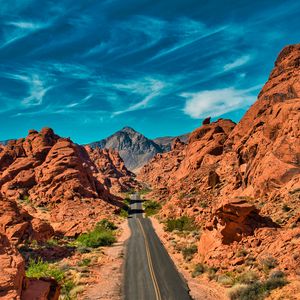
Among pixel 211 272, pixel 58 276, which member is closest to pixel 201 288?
pixel 211 272

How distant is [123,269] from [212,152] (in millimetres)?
48092

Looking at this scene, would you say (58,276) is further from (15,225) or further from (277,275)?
(277,275)

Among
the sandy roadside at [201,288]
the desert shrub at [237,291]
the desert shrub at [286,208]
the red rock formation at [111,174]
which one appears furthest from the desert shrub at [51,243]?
the red rock formation at [111,174]

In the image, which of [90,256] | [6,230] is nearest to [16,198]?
[6,230]

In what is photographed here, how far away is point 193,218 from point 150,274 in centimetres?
2147

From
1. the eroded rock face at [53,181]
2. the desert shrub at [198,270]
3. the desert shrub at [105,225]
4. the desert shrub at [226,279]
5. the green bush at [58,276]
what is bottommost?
the desert shrub at [226,279]

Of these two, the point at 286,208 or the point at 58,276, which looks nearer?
the point at 58,276

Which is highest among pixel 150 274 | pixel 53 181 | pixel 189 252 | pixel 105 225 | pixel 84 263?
pixel 53 181

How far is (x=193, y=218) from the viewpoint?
47906 mm

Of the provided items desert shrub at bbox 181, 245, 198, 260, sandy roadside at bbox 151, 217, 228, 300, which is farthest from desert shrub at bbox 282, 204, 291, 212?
sandy roadside at bbox 151, 217, 228, 300

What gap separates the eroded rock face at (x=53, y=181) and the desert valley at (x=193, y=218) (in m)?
0.25

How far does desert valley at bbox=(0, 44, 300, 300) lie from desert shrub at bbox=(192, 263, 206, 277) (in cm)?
9

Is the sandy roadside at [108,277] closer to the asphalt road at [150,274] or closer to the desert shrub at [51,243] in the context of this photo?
the asphalt road at [150,274]

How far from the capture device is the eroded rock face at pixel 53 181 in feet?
201
